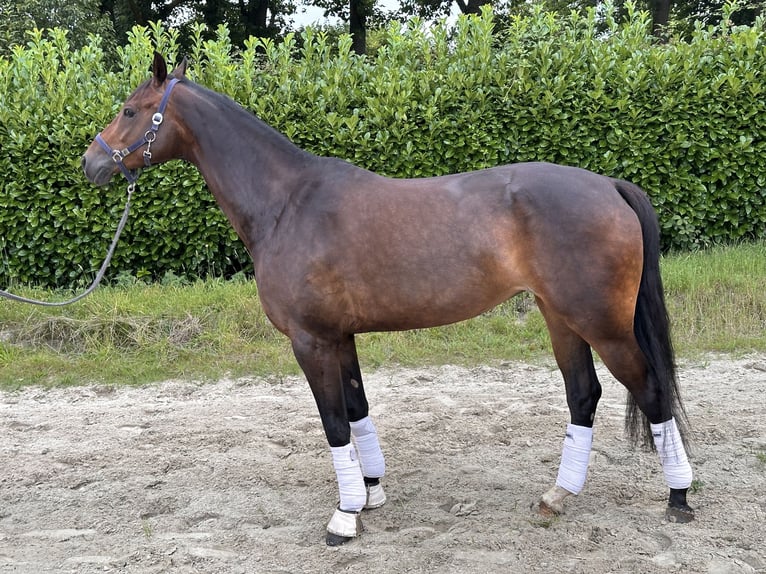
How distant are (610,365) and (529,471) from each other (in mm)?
1007

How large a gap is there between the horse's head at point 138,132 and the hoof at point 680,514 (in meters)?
2.91

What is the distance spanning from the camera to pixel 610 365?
2820 mm

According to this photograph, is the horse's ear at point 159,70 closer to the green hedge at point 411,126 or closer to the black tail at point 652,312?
the black tail at point 652,312

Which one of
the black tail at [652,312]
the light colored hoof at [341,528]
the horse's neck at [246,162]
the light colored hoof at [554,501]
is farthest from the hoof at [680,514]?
the horse's neck at [246,162]

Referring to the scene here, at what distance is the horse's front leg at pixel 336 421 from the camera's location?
2.87m

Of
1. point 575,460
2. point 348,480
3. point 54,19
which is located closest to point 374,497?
point 348,480

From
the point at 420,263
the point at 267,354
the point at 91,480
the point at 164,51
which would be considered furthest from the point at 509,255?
the point at 164,51

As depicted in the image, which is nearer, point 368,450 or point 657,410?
point 657,410

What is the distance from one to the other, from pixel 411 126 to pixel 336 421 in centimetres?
426

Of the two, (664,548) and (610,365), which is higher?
(610,365)

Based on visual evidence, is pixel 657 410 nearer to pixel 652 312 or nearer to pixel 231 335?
pixel 652 312

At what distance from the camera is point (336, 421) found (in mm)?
2916

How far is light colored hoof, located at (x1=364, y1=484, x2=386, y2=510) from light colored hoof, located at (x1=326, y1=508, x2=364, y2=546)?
293 mm

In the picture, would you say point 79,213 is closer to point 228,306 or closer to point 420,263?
point 228,306
